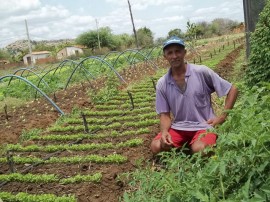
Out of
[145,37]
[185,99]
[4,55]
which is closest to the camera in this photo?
[185,99]

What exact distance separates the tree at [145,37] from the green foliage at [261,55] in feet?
156

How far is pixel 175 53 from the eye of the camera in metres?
3.63

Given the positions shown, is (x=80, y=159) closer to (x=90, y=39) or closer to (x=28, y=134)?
(x=28, y=134)

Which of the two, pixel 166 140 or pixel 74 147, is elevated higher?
pixel 166 140

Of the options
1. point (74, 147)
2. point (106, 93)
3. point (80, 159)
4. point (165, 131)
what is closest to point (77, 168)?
point (80, 159)

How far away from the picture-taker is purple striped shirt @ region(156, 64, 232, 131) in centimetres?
376

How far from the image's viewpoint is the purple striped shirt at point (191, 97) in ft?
12.3

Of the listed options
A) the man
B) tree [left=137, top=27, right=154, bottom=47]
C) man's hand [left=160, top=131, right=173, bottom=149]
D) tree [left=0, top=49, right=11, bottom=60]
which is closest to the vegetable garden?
man's hand [left=160, top=131, right=173, bottom=149]

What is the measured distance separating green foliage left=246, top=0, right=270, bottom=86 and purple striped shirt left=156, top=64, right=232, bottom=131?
6.93ft

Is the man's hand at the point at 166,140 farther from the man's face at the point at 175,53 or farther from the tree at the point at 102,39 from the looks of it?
the tree at the point at 102,39

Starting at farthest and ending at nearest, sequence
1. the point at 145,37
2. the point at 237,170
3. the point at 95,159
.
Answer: the point at 145,37
the point at 95,159
the point at 237,170

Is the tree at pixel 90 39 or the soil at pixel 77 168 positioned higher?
the tree at pixel 90 39

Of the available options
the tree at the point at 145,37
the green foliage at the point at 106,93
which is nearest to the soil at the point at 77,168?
the green foliage at the point at 106,93

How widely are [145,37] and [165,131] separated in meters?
55.5
